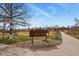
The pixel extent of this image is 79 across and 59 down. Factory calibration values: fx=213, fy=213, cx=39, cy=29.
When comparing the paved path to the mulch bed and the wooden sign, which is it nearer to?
the mulch bed

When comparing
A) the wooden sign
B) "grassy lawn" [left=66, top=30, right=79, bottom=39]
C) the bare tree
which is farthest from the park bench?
"grassy lawn" [left=66, top=30, right=79, bottom=39]

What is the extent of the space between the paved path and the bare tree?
0.42 ft

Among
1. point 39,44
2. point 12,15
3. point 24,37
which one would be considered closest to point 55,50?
point 39,44

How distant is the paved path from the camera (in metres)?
1.95

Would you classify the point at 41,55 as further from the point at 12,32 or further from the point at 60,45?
the point at 12,32

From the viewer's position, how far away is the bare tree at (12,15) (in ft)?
6.59

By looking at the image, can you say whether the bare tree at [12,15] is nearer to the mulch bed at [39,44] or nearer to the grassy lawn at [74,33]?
the mulch bed at [39,44]

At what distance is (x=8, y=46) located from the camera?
6.57ft

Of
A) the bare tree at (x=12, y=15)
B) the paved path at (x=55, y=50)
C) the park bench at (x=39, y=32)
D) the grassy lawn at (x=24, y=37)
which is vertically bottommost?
the paved path at (x=55, y=50)

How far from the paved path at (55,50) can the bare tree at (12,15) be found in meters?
0.13

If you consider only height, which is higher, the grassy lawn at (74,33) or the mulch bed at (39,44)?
the grassy lawn at (74,33)

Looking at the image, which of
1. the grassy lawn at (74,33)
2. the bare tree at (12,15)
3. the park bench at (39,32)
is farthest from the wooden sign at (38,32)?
the grassy lawn at (74,33)

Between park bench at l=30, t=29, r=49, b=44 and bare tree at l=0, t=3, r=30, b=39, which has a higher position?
bare tree at l=0, t=3, r=30, b=39

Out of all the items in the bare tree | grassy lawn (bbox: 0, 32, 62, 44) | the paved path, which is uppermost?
the bare tree
